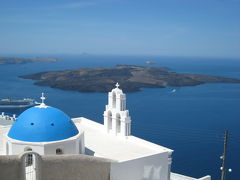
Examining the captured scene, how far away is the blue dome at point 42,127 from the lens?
11055 mm

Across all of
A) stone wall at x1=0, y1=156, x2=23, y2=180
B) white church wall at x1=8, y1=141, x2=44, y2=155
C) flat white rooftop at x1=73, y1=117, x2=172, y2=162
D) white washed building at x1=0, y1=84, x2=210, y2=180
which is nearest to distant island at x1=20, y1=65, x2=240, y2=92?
flat white rooftop at x1=73, y1=117, x2=172, y2=162

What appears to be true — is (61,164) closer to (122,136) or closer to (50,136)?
(50,136)

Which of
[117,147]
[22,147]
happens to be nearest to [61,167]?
[22,147]

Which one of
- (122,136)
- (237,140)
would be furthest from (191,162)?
(122,136)

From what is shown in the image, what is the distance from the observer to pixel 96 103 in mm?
51594

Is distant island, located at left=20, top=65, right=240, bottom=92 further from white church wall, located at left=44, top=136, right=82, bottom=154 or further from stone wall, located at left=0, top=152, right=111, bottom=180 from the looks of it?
stone wall, located at left=0, top=152, right=111, bottom=180

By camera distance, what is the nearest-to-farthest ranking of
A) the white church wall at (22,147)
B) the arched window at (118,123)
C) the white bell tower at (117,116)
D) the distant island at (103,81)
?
the white church wall at (22,147) < the white bell tower at (117,116) < the arched window at (118,123) < the distant island at (103,81)

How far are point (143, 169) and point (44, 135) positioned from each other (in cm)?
421

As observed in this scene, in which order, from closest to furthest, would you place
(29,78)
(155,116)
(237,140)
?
(237,140)
(155,116)
(29,78)

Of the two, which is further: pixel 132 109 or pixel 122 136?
pixel 132 109

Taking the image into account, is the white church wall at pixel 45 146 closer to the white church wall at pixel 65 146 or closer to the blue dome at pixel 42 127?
the white church wall at pixel 65 146

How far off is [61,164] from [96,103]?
40.9 metres

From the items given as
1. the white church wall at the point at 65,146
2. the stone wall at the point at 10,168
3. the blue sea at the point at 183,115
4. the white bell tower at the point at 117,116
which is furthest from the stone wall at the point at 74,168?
the blue sea at the point at 183,115

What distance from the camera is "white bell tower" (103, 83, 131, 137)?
14.5 m
